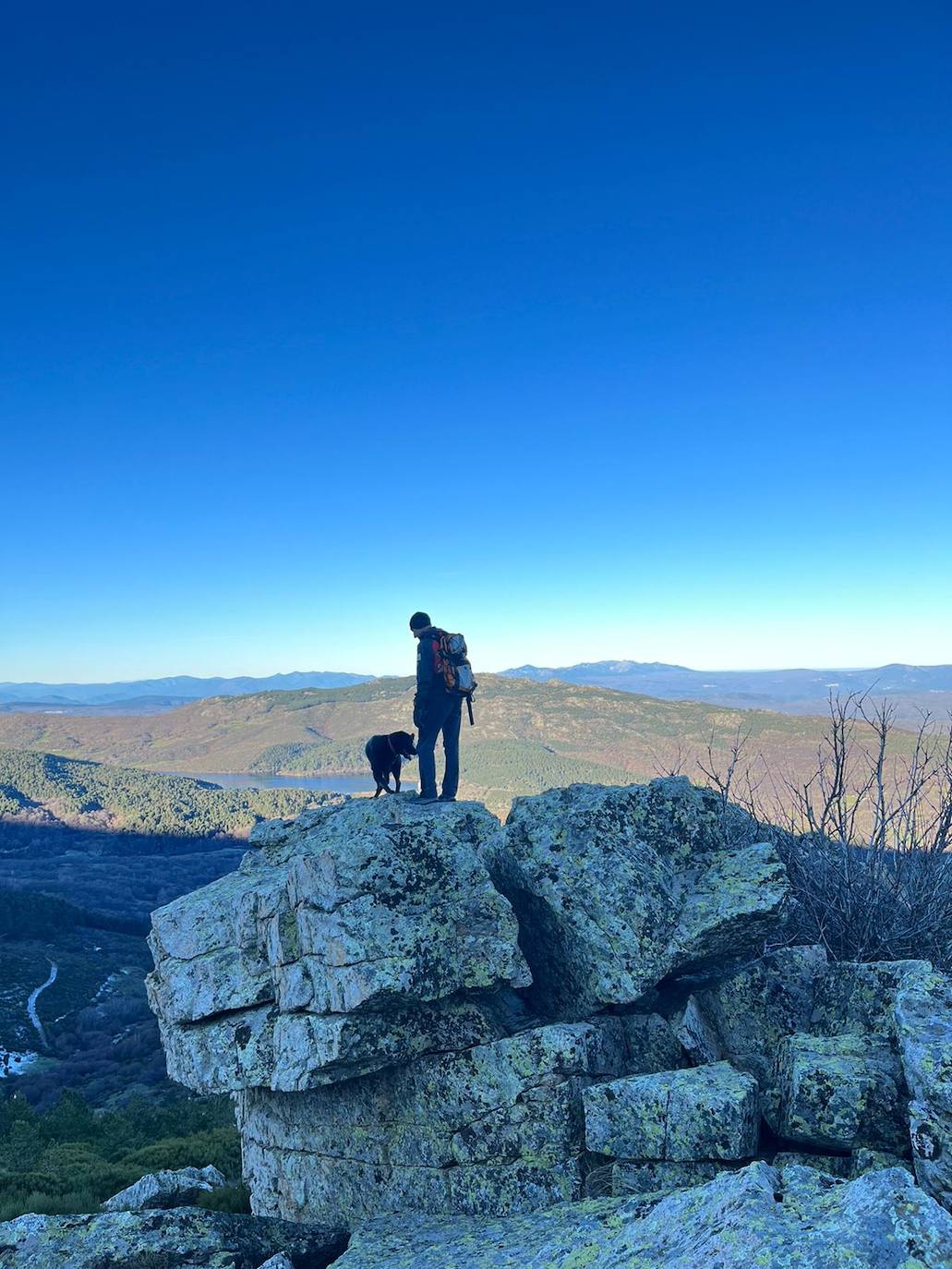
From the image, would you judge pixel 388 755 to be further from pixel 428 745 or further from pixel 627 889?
pixel 627 889

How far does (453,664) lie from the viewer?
15.2m

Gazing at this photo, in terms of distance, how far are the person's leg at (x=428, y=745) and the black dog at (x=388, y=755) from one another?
0.20 m

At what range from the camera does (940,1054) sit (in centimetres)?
675

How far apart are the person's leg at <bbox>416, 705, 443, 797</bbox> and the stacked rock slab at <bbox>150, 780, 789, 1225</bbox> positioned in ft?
12.0

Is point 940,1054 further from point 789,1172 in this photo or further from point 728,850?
point 728,850

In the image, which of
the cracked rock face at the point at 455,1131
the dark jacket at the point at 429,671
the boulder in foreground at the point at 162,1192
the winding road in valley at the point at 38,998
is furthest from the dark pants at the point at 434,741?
the winding road in valley at the point at 38,998

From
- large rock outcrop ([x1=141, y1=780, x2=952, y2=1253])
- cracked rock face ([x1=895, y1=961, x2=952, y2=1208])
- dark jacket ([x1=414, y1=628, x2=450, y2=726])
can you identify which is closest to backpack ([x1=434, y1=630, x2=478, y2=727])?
dark jacket ([x1=414, y1=628, x2=450, y2=726])

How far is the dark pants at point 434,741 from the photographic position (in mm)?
15219

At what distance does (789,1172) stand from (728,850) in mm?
5583

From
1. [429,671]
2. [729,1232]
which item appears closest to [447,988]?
[729,1232]

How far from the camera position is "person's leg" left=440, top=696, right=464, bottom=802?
15.0 meters

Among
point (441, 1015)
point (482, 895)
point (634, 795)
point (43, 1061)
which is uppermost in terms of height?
point (634, 795)

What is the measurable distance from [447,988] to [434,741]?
6.28 meters

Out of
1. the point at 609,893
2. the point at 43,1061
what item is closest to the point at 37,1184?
the point at 609,893
